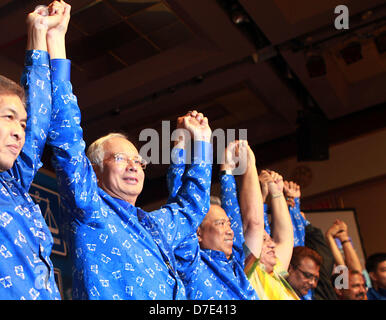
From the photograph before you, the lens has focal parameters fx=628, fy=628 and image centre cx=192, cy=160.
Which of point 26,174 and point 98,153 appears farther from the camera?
point 98,153

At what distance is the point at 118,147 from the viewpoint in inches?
76.5

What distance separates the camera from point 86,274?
1557 mm

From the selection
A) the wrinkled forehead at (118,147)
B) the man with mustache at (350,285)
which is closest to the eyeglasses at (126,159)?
the wrinkled forehead at (118,147)

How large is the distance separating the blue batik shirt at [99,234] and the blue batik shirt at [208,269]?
19cm

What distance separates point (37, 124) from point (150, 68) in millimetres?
4229

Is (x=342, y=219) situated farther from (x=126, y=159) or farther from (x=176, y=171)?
(x=126, y=159)

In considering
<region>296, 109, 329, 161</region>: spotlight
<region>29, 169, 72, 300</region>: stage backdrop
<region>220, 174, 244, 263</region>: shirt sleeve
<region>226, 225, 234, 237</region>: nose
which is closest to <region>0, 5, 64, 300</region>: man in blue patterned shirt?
<region>226, 225, 234, 237</region>: nose

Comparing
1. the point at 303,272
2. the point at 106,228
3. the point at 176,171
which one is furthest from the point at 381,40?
the point at 106,228

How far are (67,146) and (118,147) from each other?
0.46 metres

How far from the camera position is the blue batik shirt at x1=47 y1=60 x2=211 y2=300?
1499 millimetres

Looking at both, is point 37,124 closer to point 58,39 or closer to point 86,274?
point 58,39

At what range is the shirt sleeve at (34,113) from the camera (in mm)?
1422

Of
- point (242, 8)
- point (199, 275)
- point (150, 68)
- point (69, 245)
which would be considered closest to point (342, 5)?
point (242, 8)

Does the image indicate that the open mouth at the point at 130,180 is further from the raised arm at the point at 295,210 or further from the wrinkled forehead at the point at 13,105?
the raised arm at the point at 295,210
